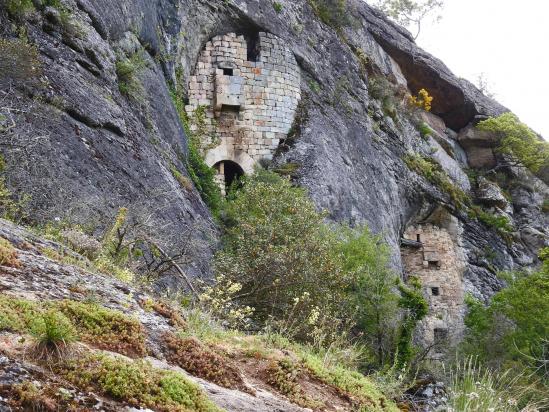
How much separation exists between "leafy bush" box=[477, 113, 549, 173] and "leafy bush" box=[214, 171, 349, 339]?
20.9 meters

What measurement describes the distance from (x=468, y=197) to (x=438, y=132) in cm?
394

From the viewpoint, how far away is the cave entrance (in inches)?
789

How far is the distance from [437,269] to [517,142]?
9.59m

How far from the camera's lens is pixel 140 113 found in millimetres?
14234

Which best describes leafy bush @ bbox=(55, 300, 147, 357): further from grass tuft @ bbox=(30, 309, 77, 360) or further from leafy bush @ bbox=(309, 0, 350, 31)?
leafy bush @ bbox=(309, 0, 350, 31)

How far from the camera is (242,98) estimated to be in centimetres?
2114

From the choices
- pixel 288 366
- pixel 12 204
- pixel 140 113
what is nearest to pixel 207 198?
pixel 140 113

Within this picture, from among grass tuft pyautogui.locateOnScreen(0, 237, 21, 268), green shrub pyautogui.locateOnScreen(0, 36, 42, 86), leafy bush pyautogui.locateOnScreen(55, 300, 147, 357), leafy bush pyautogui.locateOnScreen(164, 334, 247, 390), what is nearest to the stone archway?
green shrub pyautogui.locateOnScreen(0, 36, 42, 86)

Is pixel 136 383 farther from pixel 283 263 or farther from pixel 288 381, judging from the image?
pixel 283 263

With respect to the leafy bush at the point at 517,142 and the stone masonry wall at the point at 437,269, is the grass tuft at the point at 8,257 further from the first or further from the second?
the leafy bush at the point at 517,142

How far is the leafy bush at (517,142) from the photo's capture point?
107 feet

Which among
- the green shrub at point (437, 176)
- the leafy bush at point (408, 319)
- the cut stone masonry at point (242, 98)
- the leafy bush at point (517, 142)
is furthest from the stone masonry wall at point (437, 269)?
the leafy bush at point (408, 319)

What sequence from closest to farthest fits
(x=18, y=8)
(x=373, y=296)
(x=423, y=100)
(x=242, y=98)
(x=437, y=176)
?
(x=18, y=8)
(x=373, y=296)
(x=242, y=98)
(x=437, y=176)
(x=423, y=100)

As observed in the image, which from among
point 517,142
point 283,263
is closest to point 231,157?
point 283,263
